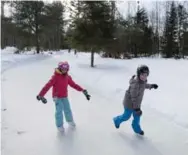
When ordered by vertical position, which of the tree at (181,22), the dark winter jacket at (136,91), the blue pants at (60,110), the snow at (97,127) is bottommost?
the snow at (97,127)

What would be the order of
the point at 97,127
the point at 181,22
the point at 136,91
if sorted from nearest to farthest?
the point at 136,91
the point at 97,127
the point at 181,22

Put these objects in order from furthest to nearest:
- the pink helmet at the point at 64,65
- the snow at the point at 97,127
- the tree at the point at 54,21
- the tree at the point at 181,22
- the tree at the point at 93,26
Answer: the tree at the point at 181,22 → the tree at the point at 54,21 → the tree at the point at 93,26 → the pink helmet at the point at 64,65 → the snow at the point at 97,127

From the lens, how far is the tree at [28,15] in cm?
4203

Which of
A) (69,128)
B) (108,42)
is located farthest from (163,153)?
(108,42)

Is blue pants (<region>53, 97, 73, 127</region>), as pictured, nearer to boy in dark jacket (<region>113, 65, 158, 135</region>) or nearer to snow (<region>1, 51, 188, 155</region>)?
snow (<region>1, 51, 188, 155</region>)

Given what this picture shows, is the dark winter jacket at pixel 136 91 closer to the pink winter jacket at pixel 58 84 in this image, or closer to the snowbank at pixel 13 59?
the pink winter jacket at pixel 58 84

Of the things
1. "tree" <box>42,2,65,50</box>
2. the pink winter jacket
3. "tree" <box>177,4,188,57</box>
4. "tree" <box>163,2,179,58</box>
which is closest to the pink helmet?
the pink winter jacket

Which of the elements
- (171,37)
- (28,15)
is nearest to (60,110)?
(28,15)

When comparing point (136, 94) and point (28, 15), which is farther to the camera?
point (28, 15)

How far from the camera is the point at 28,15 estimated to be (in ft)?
138

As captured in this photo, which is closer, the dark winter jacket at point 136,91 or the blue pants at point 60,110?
the dark winter jacket at point 136,91

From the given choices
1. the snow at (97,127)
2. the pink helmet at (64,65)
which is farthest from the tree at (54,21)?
the pink helmet at (64,65)

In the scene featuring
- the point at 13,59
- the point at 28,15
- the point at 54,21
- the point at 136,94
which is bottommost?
the point at 136,94

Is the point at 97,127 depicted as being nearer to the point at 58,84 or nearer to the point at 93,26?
the point at 58,84
